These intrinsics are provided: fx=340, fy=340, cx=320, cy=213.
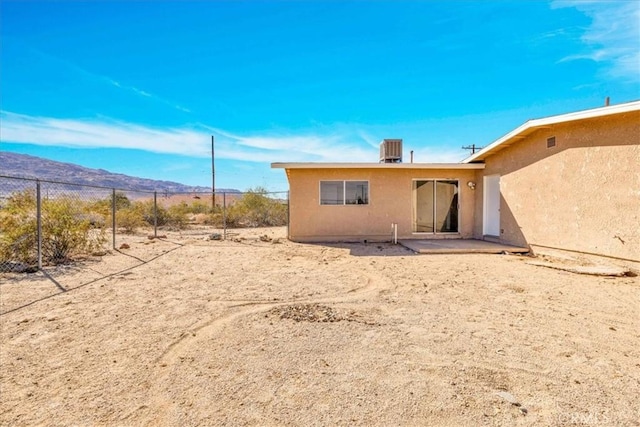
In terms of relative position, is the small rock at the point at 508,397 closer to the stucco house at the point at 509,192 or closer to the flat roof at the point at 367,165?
the stucco house at the point at 509,192

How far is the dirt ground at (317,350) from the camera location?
7.63ft

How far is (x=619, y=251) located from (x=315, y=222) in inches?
311

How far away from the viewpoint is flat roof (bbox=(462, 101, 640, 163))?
6661 millimetres

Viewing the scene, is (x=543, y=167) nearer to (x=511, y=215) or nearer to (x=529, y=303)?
(x=511, y=215)

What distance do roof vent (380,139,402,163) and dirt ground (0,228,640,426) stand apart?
255 inches

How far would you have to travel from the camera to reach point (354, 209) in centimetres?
1174

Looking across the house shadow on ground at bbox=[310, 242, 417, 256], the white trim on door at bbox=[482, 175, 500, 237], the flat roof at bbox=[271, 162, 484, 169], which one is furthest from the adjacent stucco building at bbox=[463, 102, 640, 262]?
the house shadow on ground at bbox=[310, 242, 417, 256]

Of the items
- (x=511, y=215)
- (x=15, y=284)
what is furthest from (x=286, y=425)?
(x=511, y=215)

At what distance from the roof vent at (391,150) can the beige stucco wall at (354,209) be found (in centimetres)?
62

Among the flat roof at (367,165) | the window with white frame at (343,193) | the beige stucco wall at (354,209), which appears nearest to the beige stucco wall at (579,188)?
the flat roof at (367,165)

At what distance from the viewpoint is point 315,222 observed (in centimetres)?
1170

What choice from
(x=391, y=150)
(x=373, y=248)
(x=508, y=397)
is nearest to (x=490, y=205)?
(x=391, y=150)

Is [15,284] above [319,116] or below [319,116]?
below

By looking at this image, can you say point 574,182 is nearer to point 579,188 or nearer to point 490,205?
point 579,188
